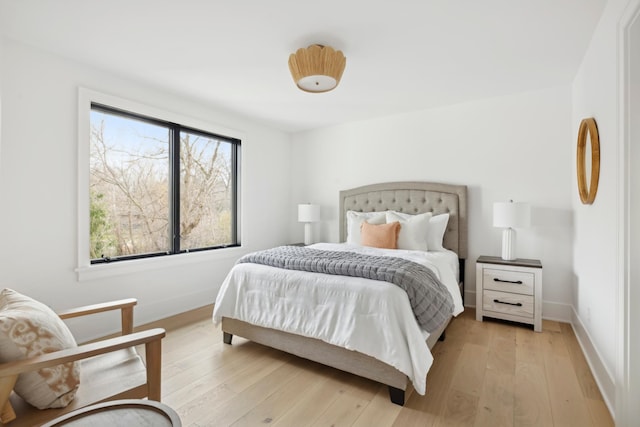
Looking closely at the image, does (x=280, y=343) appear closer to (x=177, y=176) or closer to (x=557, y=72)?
(x=177, y=176)

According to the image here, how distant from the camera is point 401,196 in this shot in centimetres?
404

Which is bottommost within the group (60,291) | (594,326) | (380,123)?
(594,326)

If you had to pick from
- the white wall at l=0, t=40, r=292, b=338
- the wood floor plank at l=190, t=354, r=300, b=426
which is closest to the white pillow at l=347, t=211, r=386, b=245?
the wood floor plank at l=190, t=354, r=300, b=426

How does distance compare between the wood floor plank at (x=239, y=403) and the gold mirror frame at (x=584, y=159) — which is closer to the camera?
the wood floor plank at (x=239, y=403)

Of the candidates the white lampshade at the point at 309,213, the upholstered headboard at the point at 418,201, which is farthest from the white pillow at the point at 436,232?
the white lampshade at the point at 309,213

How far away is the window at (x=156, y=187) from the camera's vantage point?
295 centimetres

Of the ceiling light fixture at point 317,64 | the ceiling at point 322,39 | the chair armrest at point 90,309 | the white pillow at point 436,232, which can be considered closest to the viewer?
the chair armrest at point 90,309

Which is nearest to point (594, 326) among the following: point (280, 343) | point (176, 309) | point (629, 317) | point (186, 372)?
point (629, 317)

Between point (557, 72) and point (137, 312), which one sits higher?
point (557, 72)

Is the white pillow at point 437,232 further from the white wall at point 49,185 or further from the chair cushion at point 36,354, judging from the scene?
the chair cushion at point 36,354

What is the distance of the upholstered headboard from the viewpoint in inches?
143

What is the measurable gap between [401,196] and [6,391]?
374cm

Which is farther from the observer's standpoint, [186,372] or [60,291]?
[60,291]

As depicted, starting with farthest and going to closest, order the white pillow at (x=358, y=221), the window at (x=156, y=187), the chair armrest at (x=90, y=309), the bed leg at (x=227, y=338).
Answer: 1. the white pillow at (x=358, y=221)
2. the window at (x=156, y=187)
3. the bed leg at (x=227, y=338)
4. the chair armrest at (x=90, y=309)
